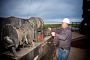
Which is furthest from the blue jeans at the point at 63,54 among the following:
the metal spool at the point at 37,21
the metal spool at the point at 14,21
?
the metal spool at the point at 37,21

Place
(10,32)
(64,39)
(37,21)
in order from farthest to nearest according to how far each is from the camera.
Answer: (37,21) → (64,39) → (10,32)

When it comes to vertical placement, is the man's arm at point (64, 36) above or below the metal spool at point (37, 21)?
below

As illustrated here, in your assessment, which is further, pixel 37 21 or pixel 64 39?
pixel 37 21

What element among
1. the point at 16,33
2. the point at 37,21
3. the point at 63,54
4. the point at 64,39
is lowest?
the point at 63,54

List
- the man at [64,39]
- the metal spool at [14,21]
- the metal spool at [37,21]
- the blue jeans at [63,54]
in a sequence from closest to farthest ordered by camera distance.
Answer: the metal spool at [14,21], the man at [64,39], the blue jeans at [63,54], the metal spool at [37,21]

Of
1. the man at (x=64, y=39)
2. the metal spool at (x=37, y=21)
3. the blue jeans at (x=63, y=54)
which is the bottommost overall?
the blue jeans at (x=63, y=54)

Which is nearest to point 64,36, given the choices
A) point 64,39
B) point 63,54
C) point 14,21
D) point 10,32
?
point 64,39

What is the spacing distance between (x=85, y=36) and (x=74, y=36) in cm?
63

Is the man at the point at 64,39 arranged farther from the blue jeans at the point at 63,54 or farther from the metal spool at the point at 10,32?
the metal spool at the point at 10,32

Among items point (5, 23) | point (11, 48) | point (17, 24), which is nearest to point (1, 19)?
point (5, 23)

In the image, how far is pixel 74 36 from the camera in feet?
22.2

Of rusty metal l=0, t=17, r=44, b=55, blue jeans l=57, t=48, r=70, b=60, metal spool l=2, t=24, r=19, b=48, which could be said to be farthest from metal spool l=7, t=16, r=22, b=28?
blue jeans l=57, t=48, r=70, b=60

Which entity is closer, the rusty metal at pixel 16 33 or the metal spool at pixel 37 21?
the rusty metal at pixel 16 33

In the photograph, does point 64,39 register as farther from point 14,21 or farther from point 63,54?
point 14,21
